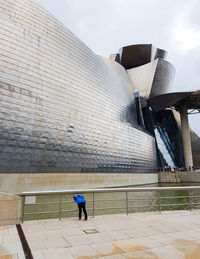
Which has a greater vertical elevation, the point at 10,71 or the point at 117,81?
the point at 117,81

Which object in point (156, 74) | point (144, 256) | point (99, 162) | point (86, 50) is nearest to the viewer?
point (144, 256)

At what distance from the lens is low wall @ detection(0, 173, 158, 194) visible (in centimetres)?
1452

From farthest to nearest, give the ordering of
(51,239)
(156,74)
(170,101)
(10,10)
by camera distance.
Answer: (156,74), (170,101), (10,10), (51,239)

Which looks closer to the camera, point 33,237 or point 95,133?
point 33,237

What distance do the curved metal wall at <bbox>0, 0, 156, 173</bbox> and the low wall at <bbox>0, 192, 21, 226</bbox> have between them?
985cm

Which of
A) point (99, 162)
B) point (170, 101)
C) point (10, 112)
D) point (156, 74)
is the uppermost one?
point (156, 74)

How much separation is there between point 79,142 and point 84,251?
1674 cm

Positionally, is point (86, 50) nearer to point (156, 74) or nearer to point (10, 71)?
point (10, 71)

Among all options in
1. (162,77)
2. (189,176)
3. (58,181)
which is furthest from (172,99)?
(58,181)

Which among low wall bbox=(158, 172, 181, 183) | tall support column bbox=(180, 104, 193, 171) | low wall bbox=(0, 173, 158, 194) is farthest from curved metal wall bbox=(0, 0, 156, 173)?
tall support column bbox=(180, 104, 193, 171)

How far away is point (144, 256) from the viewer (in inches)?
125

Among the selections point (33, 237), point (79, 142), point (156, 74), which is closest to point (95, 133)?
point (79, 142)

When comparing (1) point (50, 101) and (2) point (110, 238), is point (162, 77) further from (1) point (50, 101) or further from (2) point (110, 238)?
(2) point (110, 238)

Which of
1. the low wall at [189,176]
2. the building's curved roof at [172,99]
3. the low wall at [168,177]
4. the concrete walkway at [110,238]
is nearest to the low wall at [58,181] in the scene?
the concrete walkway at [110,238]
